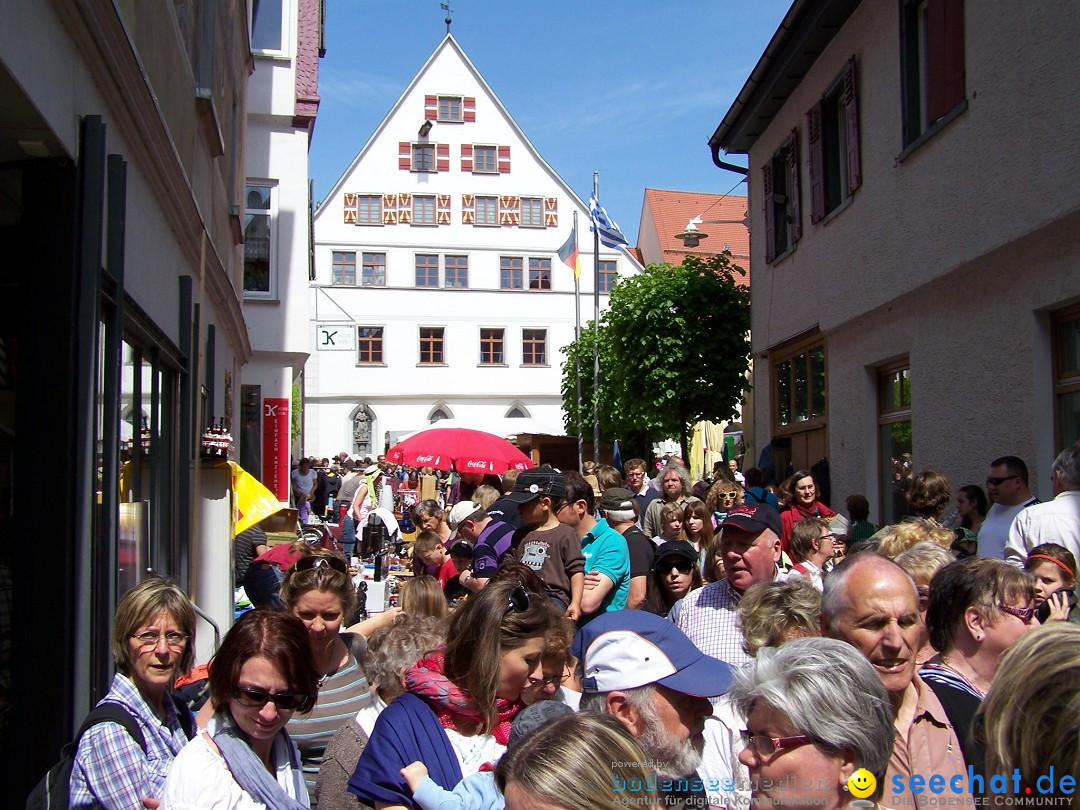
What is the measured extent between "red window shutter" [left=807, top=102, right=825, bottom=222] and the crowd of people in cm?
902

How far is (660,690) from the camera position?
2.86m

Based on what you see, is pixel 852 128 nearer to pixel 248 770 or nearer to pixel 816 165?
pixel 816 165

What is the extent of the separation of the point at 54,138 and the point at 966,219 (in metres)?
7.59

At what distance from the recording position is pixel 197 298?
857 cm

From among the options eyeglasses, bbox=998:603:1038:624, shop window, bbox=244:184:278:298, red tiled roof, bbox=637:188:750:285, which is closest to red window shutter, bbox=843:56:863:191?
eyeglasses, bbox=998:603:1038:624

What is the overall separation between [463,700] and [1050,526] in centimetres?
372

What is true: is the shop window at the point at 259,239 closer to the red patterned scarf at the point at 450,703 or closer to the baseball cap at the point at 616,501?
the baseball cap at the point at 616,501

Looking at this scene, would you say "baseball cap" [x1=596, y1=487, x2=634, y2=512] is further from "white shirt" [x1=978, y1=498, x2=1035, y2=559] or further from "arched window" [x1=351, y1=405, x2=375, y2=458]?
"arched window" [x1=351, y1=405, x2=375, y2=458]

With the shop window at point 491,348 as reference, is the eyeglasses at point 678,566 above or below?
below

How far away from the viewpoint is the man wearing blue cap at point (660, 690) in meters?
2.81

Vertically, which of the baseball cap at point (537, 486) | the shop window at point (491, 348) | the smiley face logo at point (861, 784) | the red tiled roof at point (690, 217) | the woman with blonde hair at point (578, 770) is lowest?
the smiley face logo at point (861, 784)

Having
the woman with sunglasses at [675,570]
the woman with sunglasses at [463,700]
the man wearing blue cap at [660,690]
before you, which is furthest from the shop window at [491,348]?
the man wearing blue cap at [660,690]

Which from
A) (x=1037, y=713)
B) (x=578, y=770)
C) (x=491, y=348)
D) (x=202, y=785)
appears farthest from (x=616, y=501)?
(x=491, y=348)

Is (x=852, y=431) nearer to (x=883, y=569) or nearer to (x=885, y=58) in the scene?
(x=885, y=58)
